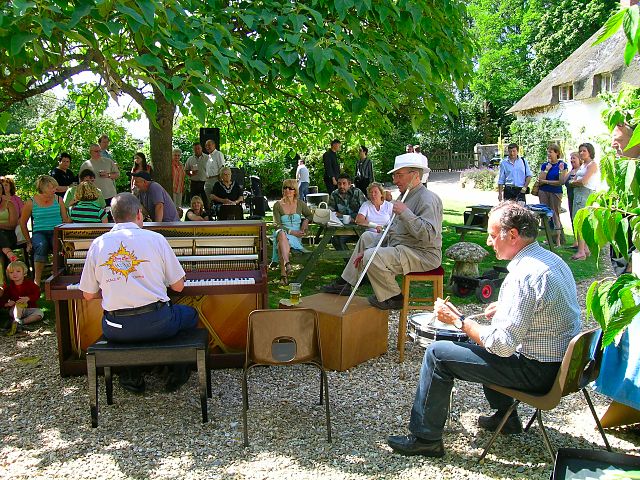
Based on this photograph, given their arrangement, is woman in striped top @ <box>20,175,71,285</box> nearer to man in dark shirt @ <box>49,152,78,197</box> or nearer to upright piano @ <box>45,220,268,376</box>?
man in dark shirt @ <box>49,152,78,197</box>

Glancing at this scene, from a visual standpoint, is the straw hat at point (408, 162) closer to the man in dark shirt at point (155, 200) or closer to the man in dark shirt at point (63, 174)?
the man in dark shirt at point (155, 200)

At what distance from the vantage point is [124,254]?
456 centimetres

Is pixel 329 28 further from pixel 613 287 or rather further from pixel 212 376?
pixel 613 287

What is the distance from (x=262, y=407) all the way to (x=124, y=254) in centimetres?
152

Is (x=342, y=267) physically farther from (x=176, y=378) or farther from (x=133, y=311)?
(x=133, y=311)

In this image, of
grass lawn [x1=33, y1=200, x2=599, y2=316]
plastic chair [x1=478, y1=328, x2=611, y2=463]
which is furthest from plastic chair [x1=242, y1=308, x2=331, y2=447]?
grass lawn [x1=33, y1=200, x2=599, y2=316]

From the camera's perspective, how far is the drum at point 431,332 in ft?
14.0

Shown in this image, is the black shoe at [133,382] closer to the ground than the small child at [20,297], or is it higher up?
closer to the ground

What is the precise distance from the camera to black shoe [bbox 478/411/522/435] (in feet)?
14.0

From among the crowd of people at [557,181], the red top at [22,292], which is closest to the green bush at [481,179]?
the crowd of people at [557,181]

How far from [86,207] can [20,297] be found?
4.37 feet

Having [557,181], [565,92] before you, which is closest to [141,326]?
[557,181]

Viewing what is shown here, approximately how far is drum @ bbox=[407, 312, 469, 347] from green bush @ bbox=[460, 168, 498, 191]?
21.9 meters

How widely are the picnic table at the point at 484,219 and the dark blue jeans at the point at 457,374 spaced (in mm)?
6885
